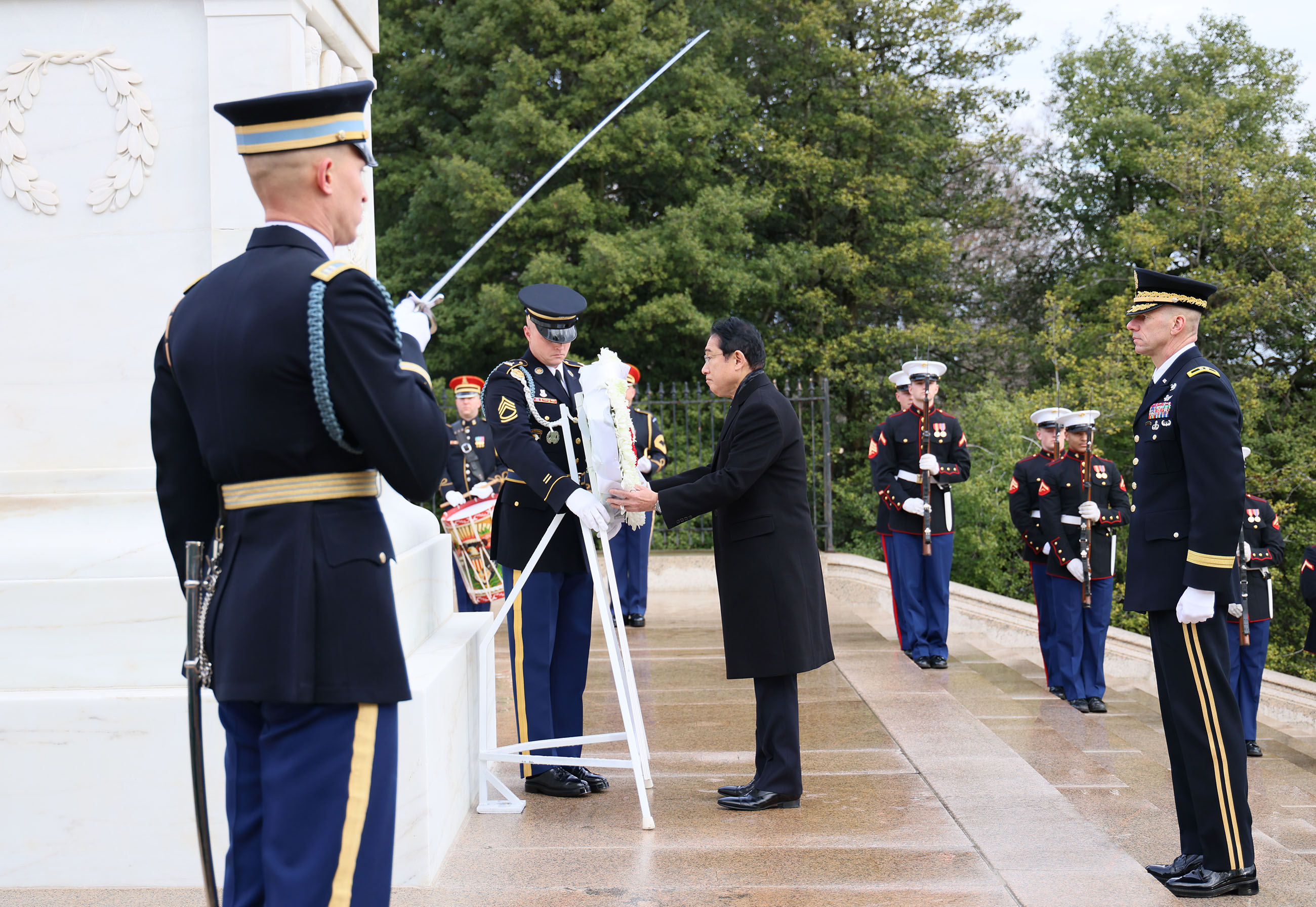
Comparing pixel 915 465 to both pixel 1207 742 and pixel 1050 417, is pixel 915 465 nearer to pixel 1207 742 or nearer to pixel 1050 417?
pixel 1050 417

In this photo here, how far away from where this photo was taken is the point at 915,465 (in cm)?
894

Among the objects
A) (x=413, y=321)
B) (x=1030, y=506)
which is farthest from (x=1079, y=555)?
(x=413, y=321)

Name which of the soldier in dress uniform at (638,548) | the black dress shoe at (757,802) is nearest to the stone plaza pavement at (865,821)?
the black dress shoe at (757,802)

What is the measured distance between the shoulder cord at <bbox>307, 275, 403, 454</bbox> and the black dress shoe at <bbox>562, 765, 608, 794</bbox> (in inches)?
110

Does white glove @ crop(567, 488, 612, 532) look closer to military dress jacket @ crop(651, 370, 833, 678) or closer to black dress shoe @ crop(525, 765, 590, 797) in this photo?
military dress jacket @ crop(651, 370, 833, 678)

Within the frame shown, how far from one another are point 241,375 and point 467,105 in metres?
19.4

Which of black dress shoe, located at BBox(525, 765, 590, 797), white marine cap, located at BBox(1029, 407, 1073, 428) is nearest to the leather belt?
black dress shoe, located at BBox(525, 765, 590, 797)

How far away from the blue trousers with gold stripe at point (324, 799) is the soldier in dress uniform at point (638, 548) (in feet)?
22.9

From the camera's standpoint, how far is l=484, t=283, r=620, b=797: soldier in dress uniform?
453cm

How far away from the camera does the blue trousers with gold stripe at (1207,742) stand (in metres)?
3.89

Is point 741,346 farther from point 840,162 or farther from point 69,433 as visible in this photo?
point 840,162

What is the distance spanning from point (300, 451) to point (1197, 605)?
307cm

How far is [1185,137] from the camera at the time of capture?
21562 millimetres

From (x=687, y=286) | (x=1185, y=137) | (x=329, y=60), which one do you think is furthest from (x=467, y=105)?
(x=329, y=60)
